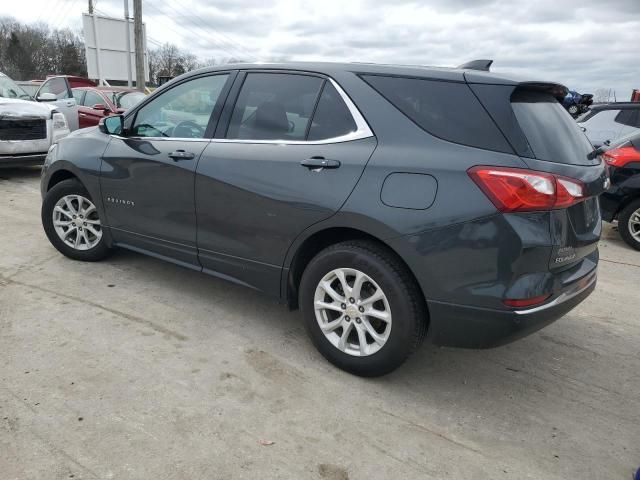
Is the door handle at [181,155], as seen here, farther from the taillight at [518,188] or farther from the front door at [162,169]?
the taillight at [518,188]

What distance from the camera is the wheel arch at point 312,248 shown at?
293 centimetres

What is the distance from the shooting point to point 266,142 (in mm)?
3283

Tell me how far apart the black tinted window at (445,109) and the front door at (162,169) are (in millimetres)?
1281

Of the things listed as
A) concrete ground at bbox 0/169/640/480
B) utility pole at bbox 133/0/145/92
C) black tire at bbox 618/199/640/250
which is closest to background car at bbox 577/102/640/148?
black tire at bbox 618/199/640/250

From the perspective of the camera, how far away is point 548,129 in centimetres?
279

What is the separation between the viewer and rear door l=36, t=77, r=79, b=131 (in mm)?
10375

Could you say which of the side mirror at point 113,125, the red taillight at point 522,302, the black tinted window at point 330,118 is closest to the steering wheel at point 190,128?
the side mirror at point 113,125

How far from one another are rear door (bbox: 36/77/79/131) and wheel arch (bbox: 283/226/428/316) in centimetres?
781

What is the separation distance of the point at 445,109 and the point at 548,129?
22.0 inches

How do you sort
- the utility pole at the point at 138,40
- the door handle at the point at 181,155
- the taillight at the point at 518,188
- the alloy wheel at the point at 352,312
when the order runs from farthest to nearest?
the utility pole at the point at 138,40, the door handle at the point at 181,155, the alloy wheel at the point at 352,312, the taillight at the point at 518,188

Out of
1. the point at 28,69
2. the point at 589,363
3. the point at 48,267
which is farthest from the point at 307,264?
the point at 28,69

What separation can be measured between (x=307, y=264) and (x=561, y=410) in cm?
163

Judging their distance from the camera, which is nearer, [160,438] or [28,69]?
[160,438]

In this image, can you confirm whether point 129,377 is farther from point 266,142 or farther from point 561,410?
point 561,410
